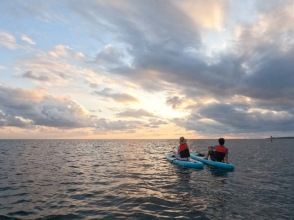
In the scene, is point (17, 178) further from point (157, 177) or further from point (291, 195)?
point (291, 195)

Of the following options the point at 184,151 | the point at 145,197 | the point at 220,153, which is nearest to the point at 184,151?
the point at 184,151

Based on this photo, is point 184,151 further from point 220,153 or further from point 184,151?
point 220,153

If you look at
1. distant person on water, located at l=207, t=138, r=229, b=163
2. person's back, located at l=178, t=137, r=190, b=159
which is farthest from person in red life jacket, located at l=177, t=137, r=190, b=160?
distant person on water, located at l=207, t=138, r=229, b=163

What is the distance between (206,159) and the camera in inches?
1356

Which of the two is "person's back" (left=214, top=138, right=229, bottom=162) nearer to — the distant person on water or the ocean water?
the distant person on water

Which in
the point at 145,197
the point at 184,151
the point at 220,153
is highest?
the point at 184,151

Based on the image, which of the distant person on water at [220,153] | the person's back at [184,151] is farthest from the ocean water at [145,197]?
the person's back at [184,151]

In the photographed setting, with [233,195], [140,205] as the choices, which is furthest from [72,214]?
[233,195]

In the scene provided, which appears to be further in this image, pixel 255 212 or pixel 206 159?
pixel 206 159

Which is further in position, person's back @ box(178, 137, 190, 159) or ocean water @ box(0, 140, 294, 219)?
person's back @ box(178, 137, 190, 159)

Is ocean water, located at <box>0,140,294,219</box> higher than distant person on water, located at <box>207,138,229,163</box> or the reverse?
the reverse

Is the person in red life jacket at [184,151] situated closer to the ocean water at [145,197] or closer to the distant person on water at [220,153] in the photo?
the distant person on water at [220,153]

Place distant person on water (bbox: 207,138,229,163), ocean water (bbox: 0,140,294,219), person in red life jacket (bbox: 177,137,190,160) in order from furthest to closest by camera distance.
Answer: person in red life jacket (bbox: 177,137,190,160)
distant person on water (bbox: 207,138,229,163)
ocean water (bbox: 0,140,294,219)

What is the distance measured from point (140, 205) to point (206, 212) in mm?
3482
